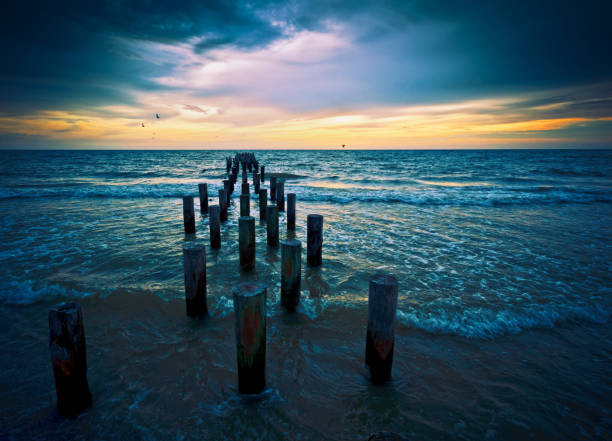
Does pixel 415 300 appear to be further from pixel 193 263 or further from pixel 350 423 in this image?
pixel 193 263

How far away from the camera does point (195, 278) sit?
170 inches

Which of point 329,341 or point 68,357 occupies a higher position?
point 68,357

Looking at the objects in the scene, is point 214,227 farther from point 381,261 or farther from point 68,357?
point 68,357

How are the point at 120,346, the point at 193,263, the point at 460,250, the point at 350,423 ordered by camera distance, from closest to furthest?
the point at 350,423
the point at 120,346
the point at 193,263
the point at 460,250

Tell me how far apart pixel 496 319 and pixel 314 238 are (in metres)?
3.61

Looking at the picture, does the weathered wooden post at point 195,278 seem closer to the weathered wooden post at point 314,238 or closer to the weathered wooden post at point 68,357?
the weathered wooden post at point 68,357

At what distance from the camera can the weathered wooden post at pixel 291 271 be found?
4578mm

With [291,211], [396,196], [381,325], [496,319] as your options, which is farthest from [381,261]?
[396,196]

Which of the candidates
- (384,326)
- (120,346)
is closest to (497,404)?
(384,326)

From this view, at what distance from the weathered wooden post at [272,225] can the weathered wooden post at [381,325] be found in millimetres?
4487

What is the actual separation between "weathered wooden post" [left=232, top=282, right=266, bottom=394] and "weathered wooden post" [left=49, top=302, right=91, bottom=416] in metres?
1.45

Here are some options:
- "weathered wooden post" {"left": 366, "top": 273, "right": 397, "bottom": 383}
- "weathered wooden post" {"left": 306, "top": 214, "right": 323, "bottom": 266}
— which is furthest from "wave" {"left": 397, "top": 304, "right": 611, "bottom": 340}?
"weathered wooden post" {"left": 306, "top": 214, "right": 323, "bottom": 266}

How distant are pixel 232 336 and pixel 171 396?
1104 millimetres

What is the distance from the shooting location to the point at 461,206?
14.8m
